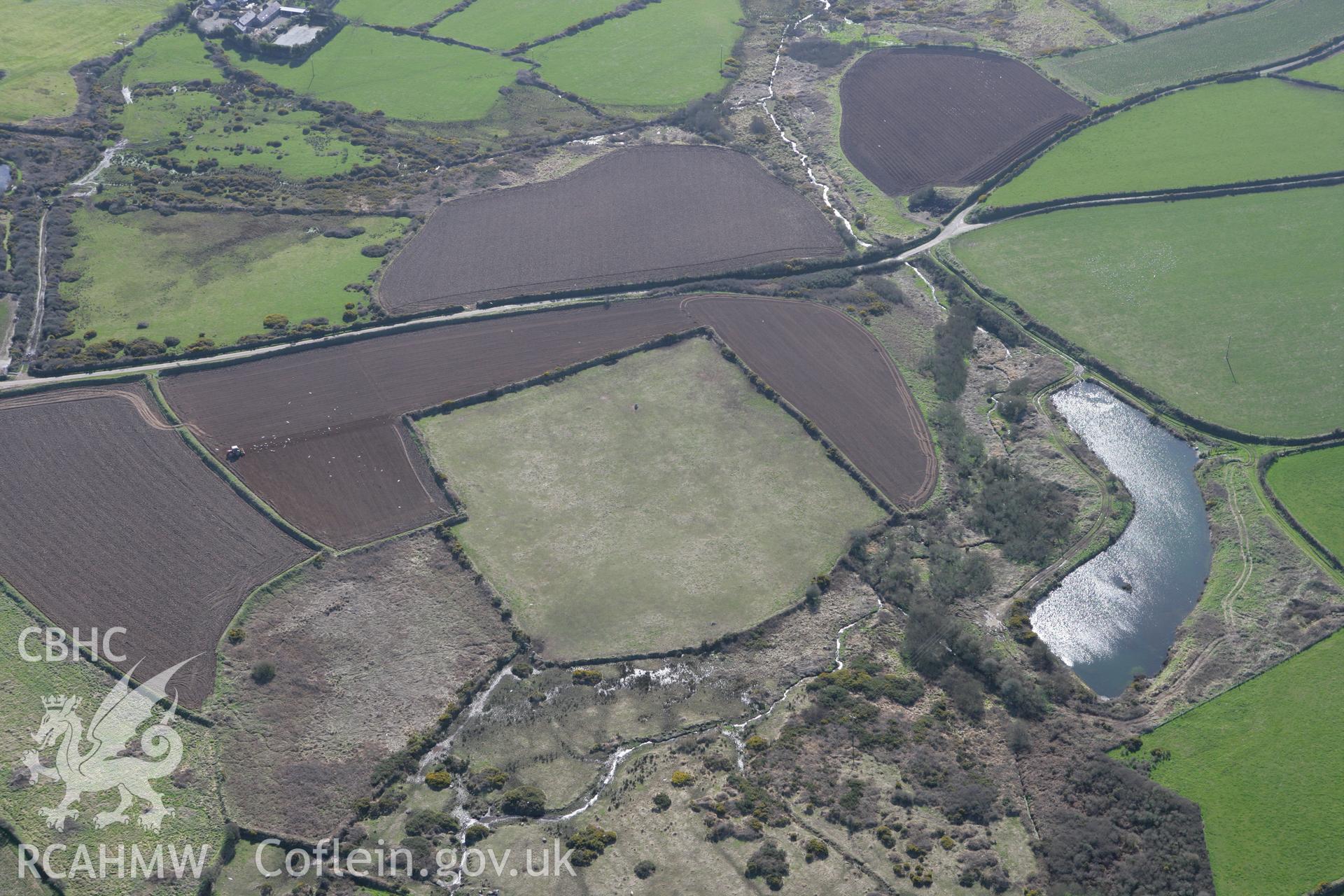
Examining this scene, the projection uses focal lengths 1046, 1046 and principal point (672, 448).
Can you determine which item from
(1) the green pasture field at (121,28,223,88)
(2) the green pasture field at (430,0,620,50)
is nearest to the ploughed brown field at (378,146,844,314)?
(2) the green pasture field at (430,0,620,50)

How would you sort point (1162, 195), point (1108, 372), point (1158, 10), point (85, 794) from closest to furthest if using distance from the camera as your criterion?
1. point (85, 794)
2. point (1108, 372)
3. point (1162, 195)
4. point (1158, 10)

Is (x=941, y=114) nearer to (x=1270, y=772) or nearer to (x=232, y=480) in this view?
(x=1270, y=772)

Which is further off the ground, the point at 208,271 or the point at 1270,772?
the point at 208,271

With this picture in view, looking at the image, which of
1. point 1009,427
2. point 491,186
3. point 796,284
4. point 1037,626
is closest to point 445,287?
point 491,186

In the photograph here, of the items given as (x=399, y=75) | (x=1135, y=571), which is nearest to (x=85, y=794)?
(x=1135, y=571)

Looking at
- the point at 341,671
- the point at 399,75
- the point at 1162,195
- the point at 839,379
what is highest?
the point at 1162,195

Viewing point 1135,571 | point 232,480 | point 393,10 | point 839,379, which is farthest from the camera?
point 393,10

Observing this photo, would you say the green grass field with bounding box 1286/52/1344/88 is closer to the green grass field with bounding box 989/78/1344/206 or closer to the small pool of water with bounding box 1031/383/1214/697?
the green grass field with bounding box 989/78/1344/206

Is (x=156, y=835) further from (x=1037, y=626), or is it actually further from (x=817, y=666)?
(x=1037, y=626)
